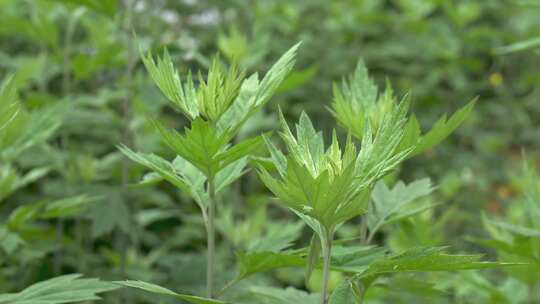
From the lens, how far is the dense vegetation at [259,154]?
3.42ft

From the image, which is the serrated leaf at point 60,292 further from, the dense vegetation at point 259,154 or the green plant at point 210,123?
the green plant at point 210,123

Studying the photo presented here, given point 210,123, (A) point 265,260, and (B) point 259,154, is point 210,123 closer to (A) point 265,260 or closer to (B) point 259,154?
(A) point 265,260

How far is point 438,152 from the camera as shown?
12.9ft

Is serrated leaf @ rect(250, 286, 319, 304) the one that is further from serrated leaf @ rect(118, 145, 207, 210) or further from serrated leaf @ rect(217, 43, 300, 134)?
serrated leaf @ rect(217, 43, 300, 134)

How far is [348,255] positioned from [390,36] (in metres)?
3.04

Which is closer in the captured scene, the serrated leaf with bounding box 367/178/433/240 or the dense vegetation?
the dense vegetation

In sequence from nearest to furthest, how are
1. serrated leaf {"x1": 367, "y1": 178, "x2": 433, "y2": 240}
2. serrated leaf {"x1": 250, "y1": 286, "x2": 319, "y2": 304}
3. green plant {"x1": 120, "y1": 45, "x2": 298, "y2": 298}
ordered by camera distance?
green plant {"x1": 120, "y1": 45, "x2": 298, "y2": 298} < serrated leaf {"x1": 250, "y1": 286, "x2": 319, "y2": 304} < serrated leaf {"x1": 367, "y1": 178, "x2": 433, "y2": 240}

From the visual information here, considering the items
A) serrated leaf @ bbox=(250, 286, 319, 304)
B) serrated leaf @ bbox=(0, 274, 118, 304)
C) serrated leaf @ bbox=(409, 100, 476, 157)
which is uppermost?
serrated leaf @ bbox=(409, 100, 476, 157)

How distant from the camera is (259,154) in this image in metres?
1.50

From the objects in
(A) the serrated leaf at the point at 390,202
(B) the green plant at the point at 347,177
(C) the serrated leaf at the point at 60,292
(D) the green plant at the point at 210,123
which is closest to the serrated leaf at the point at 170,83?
(D) the green plant at the point at 210,123

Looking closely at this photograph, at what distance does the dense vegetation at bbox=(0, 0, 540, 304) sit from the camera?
104 centimetres

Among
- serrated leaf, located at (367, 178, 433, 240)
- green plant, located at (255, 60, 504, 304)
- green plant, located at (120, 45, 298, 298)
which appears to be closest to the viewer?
green plant, located at (255, 60, 504, 304)

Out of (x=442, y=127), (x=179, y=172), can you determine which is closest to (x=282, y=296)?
(x=179, y=172)

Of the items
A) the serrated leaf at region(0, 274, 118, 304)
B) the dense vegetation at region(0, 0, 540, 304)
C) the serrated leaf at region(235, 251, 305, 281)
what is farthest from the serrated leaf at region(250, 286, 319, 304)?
the serrated leaf at region(0, 274, 118, 304)
